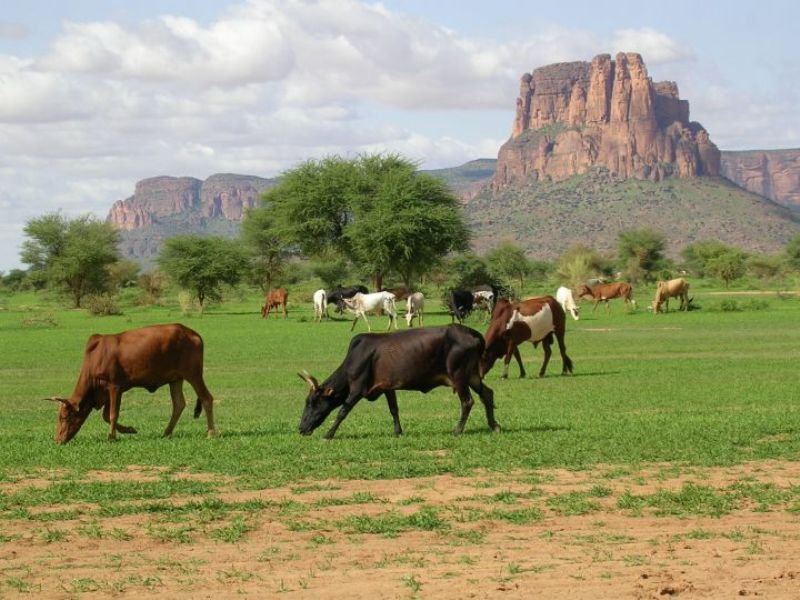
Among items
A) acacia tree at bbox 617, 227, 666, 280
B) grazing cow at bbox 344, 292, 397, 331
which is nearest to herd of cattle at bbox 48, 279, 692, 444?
grazing cow at bbox 344, 292, 397, 331

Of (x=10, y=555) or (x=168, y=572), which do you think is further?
(x=10, y=555)

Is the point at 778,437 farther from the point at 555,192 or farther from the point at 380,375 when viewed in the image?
the point at 555,192

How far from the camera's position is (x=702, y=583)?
7770 mm

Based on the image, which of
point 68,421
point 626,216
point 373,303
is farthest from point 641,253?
point 68,421

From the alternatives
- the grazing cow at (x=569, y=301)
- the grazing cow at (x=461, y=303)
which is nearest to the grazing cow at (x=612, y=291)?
the grazing cow at (x=569, y=301)

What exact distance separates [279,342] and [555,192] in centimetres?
15248

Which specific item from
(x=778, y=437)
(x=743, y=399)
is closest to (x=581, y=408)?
(x=743, y=399)

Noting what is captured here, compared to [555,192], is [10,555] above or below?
below

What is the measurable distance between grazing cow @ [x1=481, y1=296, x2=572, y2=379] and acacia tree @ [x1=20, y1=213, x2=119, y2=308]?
6151 centimetres

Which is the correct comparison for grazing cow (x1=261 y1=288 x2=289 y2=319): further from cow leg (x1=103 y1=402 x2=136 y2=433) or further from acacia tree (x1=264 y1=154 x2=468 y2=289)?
cow leg (x1=103 y1=402 x2=136 y2=433)

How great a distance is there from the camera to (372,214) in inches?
→ 2717

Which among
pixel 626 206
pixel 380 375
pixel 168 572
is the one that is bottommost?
pixel 168 572

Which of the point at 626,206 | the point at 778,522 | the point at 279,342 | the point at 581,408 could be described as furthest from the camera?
the point at 626,206

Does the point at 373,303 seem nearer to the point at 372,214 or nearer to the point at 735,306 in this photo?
the point at 735,306
